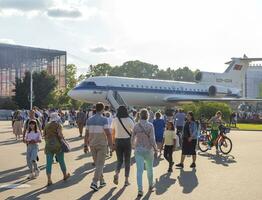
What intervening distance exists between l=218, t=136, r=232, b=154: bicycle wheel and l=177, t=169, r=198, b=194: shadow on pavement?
447 cm

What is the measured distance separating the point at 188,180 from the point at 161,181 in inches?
26.6

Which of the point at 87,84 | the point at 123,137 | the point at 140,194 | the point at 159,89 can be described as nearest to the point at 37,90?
the point at 159,89

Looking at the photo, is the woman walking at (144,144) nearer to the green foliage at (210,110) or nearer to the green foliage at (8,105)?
the green foliage at (210,110)

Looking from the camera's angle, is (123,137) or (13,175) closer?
(123,137)

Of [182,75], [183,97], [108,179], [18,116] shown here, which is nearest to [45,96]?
[183,97]

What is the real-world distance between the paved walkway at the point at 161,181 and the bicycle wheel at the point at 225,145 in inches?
38.1

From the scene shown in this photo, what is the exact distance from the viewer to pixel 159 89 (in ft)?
165

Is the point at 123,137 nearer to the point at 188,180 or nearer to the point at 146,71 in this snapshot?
the point at 188,180

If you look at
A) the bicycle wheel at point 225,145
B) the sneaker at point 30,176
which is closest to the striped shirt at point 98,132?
the sneaker at point 30,176

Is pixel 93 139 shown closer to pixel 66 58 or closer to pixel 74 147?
pixel 74 147

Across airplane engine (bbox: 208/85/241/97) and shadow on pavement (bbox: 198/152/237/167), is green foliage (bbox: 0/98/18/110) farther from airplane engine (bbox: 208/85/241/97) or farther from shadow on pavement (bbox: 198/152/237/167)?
shadow on pavement (bbox: 198/152/237/167)

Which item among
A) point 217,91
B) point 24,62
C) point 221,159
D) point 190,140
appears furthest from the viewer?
point 24,62

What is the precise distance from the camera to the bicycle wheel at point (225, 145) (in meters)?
17.6

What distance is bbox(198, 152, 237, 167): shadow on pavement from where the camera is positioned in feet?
50.1
